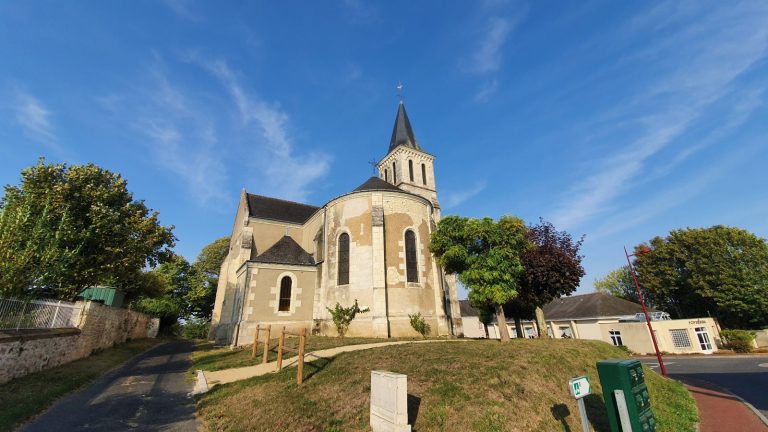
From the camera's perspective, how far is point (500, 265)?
15617 mm

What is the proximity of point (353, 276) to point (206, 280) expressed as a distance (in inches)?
1186

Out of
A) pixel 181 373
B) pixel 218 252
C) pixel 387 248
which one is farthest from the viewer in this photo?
pixel 218 252

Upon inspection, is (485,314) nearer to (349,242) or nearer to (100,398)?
(349,242)

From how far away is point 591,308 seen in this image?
3278 cm

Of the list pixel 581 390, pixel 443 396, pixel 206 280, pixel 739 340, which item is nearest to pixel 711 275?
pixel 739 340

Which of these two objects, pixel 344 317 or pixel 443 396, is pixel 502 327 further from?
pixel 443 396

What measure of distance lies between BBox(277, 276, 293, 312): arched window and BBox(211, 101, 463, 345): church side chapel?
6 cm

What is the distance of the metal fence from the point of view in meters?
10.4

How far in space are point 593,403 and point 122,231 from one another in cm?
2141

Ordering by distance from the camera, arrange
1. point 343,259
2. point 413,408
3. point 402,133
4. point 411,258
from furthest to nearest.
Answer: point 402,133 < point 343,259 < point 411,258 < point 413,408

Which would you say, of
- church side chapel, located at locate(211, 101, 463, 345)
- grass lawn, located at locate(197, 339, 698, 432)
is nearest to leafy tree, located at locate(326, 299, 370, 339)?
church side chapel, located at locate(211, 101, 463, 345)

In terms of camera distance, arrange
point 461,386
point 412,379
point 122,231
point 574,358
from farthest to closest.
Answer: point 122,231, point 574,358, point 412,379, point 461,386

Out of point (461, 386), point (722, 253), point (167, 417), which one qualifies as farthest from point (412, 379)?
point (722, 253)

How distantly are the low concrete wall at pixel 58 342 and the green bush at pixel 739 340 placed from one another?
4528 cm
